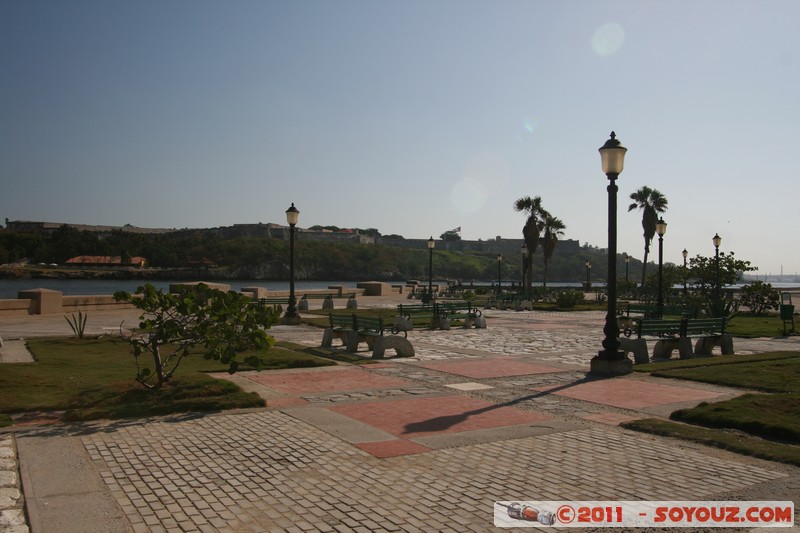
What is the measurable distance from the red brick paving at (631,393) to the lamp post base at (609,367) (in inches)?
31.5

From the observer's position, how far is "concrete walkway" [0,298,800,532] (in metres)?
4.57

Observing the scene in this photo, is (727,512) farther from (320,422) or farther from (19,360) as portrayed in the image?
(19,360)

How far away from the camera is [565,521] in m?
4.48

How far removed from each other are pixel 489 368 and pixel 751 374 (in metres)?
4.59

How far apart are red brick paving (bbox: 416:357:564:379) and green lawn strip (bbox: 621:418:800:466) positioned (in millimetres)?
4017

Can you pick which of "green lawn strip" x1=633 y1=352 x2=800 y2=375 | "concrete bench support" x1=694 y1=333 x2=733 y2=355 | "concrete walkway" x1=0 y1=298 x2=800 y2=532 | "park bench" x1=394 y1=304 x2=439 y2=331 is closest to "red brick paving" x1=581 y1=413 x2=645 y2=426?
"concrete walkway" x1=0 y1=298 x2=800 y2=532

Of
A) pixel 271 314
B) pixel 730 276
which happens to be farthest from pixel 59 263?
pixel 271 314

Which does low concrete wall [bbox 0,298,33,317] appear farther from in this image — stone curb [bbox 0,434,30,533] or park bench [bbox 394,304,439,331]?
stone curb [bbox 0,434,30,533]

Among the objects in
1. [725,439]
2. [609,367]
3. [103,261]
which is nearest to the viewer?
[725,439]

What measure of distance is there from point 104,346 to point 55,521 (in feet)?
36.4

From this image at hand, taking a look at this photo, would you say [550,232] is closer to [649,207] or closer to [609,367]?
[649,207]

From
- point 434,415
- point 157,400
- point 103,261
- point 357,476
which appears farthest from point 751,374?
point 103,261

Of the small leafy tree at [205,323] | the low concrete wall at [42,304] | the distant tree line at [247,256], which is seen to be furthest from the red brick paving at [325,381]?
the distant tree line at [247,256]

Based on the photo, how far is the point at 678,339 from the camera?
47.6 feet
